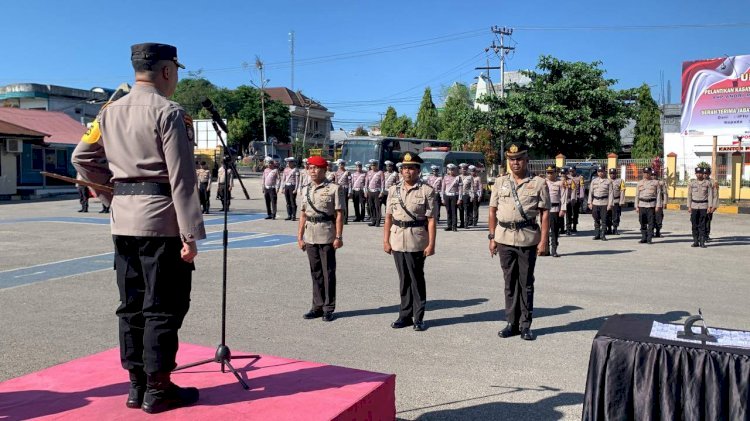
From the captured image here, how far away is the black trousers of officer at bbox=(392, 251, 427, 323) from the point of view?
22.0 ft

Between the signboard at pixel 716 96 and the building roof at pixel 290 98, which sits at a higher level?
the building roof at pixel 290 98

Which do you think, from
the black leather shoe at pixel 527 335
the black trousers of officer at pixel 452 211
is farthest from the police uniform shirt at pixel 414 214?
the black trousers of officer at pixel 452 211

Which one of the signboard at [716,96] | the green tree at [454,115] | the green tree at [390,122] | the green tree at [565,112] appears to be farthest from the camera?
the green tree at [390,122]

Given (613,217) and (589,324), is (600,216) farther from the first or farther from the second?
(589,324)

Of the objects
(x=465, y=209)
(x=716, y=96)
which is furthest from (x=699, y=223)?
(x=716, y=96)

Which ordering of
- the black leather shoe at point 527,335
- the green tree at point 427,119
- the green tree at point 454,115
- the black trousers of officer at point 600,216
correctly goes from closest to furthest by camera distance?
the black leather shoe at point 527,335
the black trousers of officer at point 600,216
the green tree at point 454,115
the green tree at point 427,119

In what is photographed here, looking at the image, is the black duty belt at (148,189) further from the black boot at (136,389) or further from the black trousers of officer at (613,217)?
the black trousers of officer at (613,217)

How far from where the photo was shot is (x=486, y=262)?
1167cm

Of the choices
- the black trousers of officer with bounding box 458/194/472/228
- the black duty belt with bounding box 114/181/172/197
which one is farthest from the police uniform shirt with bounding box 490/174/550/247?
the black trousers of officer with bounding box 458/194/472/228

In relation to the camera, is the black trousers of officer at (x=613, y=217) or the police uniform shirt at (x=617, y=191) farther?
the black trousers of officer at (x=613, y=217)

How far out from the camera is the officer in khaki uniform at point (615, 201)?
1609 centimetres

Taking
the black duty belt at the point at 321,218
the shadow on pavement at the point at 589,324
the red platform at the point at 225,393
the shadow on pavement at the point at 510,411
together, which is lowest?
the shadow on pavement at the point at 510,411

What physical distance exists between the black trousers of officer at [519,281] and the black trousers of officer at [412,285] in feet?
2.91

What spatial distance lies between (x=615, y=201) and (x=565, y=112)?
18748mm
